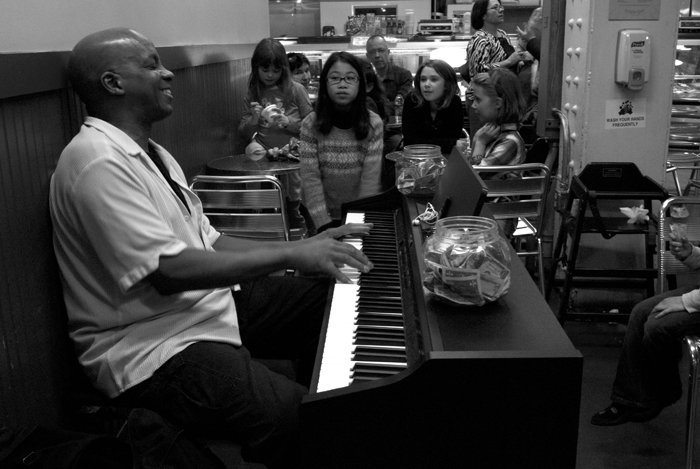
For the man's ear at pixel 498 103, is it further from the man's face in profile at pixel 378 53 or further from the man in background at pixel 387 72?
the man's face in profile at pixel 378 53

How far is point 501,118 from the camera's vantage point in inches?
→ 156

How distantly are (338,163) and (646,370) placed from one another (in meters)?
1.63

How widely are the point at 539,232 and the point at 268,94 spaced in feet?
7.14

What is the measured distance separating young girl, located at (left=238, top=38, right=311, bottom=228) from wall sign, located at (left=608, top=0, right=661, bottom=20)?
6.77 ft

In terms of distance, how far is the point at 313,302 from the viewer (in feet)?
8.24

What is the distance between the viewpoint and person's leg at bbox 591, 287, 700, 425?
269 cm

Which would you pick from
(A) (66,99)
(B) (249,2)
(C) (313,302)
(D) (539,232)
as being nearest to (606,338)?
(D) (539,232)

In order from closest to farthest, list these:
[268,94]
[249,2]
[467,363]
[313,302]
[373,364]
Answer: [467,363] < [373,364] < [313,302] < [268,94] < [249,2]

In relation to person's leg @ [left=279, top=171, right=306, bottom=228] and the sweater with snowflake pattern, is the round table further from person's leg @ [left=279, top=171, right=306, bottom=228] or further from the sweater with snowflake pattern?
the sweater with snowflake pattern

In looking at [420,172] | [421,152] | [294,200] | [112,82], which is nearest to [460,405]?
[112,82]

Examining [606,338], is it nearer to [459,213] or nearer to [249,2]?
[459,213]

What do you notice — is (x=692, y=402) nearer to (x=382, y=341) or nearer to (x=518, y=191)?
(x=382, y=341)

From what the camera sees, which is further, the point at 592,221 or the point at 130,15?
the point at 592,221

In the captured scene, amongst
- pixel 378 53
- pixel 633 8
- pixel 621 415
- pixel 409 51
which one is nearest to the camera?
pixel 621 415
